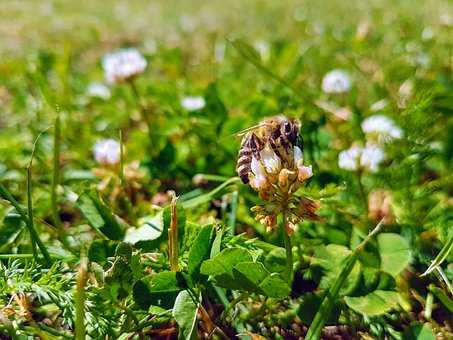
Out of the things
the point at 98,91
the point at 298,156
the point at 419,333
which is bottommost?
the point at 419,333

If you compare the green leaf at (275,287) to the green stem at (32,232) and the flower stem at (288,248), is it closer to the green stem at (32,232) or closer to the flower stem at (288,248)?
the flower stem at (288,248)

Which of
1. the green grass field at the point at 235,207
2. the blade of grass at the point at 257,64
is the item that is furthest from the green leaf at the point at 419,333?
the blade of grass at the point at 257,64

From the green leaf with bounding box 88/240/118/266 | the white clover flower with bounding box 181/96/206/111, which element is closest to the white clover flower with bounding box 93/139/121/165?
the white clover flower with bounding box 181/96/206/111

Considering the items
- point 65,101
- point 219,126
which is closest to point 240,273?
point 219,126

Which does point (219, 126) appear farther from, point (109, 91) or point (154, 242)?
point (109, 91)

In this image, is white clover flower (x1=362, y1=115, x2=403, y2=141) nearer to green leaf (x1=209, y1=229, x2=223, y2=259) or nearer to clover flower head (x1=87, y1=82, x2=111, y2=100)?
green leaf (x1=209, y1=229, x2=223, y2=259)

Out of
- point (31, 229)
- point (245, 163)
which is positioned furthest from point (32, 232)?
point (245, 163)

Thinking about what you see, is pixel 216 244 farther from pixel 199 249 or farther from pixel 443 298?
pixel 443 298
